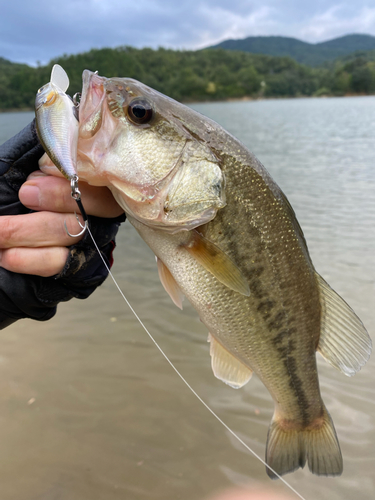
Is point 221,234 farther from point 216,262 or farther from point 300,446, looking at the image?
point 300,446

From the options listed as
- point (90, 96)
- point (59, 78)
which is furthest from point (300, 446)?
point (59, 78)

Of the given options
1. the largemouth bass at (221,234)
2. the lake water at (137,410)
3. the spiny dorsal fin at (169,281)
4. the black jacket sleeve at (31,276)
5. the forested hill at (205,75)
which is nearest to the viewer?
the largemouth bass at (221,234)

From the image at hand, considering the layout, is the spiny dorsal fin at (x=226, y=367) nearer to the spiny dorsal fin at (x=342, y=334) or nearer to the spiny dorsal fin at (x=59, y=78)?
the spiny dorsal fin at (x=342, y=334)

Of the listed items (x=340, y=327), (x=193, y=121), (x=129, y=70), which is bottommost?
(x=340, y=327)

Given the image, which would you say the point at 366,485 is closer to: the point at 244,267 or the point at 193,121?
the point at 244,267

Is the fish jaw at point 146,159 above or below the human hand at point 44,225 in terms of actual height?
above

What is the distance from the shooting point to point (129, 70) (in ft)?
236

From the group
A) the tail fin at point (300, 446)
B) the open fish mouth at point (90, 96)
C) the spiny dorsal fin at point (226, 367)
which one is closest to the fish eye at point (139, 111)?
the open fish mouth at point (90, 96)

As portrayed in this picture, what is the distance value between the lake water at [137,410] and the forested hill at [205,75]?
6078 centimetres

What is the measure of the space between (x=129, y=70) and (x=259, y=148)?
203 ft

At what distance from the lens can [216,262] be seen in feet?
5.65

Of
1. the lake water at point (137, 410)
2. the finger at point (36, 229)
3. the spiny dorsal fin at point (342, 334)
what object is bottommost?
the lake water at point (137, 410)

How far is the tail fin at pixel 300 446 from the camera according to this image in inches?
81.7

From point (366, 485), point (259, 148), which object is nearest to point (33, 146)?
point (366, 485)
